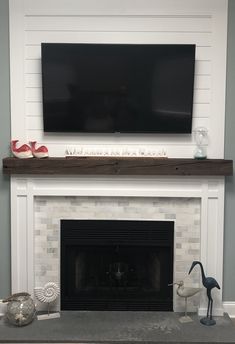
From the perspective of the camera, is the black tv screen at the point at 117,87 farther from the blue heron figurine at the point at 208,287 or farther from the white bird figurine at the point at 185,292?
the white bird figurine at the point at 185,292

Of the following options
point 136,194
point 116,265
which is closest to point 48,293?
point 116,265

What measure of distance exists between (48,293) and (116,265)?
0.51m

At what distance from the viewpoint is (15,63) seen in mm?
2953

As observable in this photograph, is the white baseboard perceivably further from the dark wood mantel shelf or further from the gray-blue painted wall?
the dark wood mantel shelf

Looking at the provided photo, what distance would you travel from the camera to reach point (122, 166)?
290cm

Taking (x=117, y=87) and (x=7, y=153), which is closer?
(x=117, y=87)

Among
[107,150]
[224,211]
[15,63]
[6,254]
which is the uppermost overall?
[15,63]

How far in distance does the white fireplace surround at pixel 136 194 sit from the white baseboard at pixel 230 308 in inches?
2.2

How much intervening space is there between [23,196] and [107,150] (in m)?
0.66

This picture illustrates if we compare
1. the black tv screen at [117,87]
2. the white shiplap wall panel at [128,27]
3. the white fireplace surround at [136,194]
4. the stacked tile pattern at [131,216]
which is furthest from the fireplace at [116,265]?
the white shiplap wall panel at [128,27]

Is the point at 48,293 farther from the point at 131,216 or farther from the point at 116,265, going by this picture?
the point at 131,216

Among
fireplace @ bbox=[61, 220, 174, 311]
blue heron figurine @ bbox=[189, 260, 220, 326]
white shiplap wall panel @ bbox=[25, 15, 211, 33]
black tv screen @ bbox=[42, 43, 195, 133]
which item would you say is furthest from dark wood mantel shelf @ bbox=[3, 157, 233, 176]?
white shiplap wall panel @ bbox=[25, 15, 211, 33]

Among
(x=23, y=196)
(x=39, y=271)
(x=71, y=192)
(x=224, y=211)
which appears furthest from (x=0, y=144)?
(x=224, y=211)

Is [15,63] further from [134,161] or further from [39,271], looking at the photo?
[39,271]
